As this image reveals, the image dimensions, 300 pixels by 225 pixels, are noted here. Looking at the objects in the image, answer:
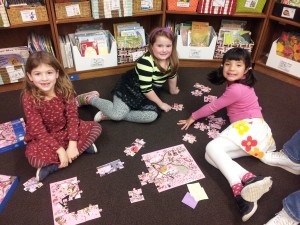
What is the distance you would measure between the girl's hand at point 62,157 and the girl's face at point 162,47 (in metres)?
0.99

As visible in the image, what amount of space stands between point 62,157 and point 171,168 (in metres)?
0.72

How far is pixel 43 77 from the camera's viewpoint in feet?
A: 5.34

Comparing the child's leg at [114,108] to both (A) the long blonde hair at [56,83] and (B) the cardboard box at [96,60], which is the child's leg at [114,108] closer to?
(A) the long blonde hair at [56,83]

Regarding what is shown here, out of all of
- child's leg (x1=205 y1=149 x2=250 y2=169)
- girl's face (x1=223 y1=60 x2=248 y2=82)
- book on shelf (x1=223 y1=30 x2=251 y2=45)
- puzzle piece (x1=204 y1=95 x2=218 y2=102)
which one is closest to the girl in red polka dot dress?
child's leg (x1=205 y1=149 x2=250 y2=169)

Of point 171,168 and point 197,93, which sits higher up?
point 197,93

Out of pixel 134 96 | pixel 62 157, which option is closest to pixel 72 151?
pixel 62 157

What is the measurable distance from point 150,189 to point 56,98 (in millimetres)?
842

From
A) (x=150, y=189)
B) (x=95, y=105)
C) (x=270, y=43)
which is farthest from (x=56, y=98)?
(x=270, y=43)

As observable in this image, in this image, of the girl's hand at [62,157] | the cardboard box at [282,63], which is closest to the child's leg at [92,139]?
the girl's hand at [62,157]

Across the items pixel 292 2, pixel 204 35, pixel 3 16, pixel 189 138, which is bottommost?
pixel 189 138

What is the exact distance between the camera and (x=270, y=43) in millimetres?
3031

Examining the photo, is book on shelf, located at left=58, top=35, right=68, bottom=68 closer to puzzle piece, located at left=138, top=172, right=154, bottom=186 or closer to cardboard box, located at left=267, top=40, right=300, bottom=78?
puzzle piece, located at left=138, top=172, right=154, bottom=186

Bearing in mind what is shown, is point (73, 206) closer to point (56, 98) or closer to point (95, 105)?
point (56, 98)

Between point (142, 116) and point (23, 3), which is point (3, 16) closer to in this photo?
point (23, 3)
